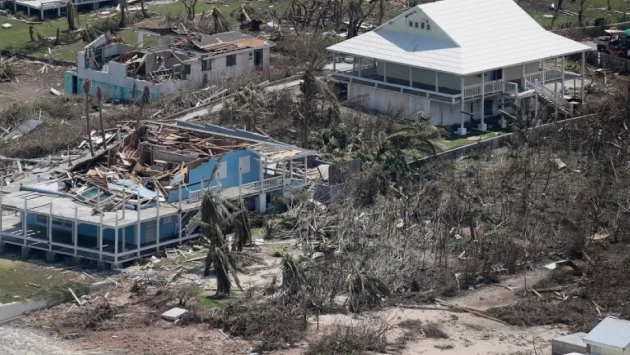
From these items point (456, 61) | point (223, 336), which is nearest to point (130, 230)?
point (223, 336)

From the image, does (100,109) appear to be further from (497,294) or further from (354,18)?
(354,18)

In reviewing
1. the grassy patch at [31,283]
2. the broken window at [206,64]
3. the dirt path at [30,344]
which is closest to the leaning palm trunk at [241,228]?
the grassy patch at [31,283]

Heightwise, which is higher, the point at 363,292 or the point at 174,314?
the point at 363,292

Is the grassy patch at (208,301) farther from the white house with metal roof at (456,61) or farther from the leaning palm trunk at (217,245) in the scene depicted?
the white house with metal roof at (456,61)

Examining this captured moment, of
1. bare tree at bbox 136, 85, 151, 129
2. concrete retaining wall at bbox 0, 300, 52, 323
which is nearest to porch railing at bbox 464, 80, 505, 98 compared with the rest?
bare tree at bbox 136, 85, 151, 129

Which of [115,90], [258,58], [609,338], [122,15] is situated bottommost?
[115,90]

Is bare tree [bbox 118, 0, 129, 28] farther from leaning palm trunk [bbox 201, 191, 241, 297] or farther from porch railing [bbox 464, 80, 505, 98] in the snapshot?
leaning palm trunk [bbox 201, 191, 241, 297]

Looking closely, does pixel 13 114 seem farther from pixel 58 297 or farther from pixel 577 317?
pixel 577 317
